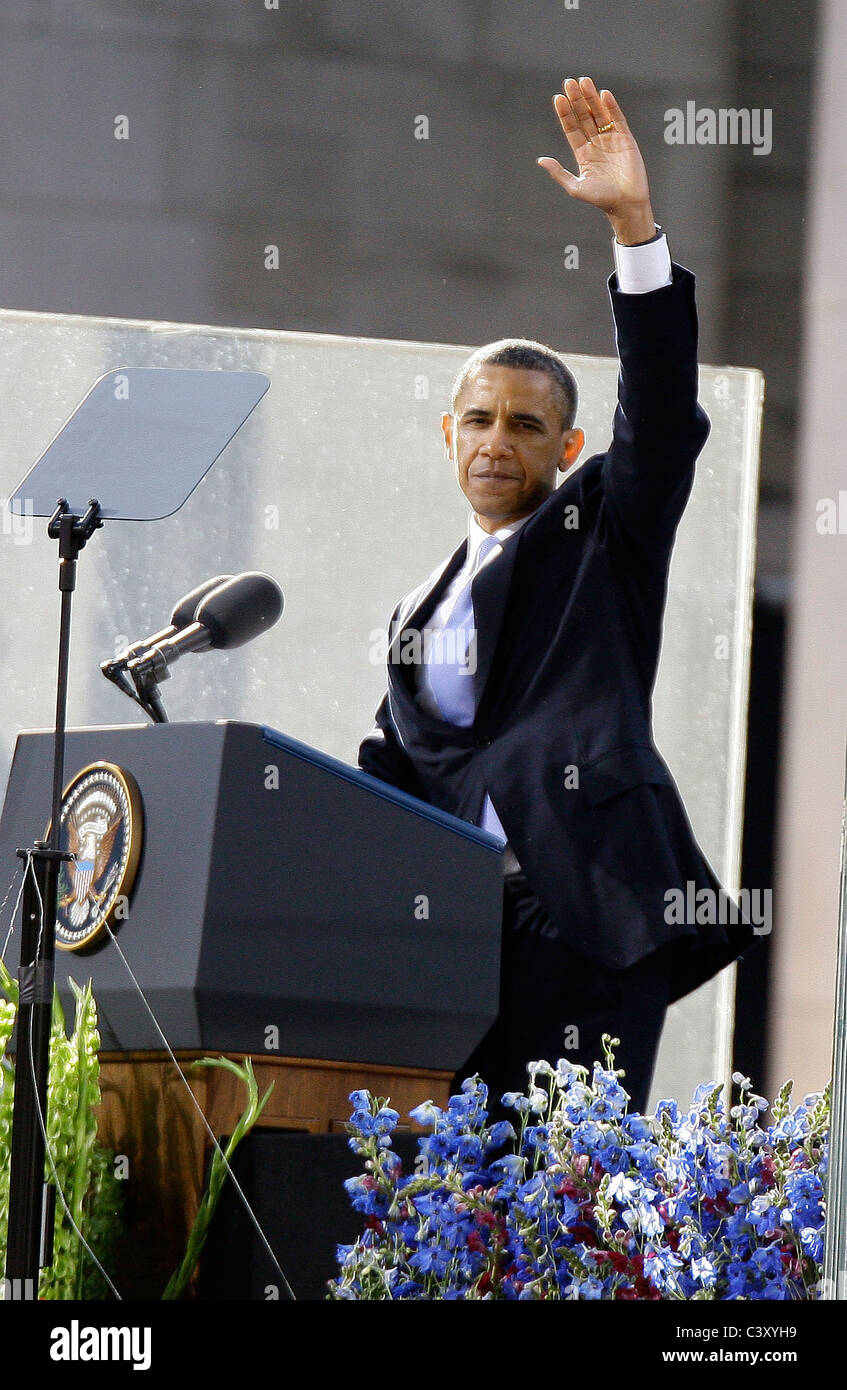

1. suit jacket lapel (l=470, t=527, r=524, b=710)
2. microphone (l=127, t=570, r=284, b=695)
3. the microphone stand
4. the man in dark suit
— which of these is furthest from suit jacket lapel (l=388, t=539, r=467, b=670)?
the microphone stand

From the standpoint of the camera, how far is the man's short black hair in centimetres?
351

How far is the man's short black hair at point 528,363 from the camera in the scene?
11.5 ft

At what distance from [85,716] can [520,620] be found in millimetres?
930

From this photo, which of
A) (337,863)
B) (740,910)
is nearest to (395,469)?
(740,910)

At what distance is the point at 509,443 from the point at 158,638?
2.89 feet

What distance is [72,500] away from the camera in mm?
2719

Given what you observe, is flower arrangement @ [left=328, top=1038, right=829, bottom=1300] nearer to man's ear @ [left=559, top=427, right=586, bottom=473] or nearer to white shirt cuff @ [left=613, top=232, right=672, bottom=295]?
man's ear @ [left=559, top=427, right=586, bottom=473]

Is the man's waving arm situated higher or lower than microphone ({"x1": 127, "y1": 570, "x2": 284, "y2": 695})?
higher

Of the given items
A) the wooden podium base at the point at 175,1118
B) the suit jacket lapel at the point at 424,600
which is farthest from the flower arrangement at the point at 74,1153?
the suit jacket lapel at the point at 424,600

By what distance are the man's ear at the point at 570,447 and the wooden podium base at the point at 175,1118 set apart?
1306 mm

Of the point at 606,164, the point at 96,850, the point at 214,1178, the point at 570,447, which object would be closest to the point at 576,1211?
the point at 214,1178

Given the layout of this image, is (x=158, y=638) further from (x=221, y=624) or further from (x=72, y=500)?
(x=72, y=500)

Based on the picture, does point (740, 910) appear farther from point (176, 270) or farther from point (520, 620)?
point (176, 270)

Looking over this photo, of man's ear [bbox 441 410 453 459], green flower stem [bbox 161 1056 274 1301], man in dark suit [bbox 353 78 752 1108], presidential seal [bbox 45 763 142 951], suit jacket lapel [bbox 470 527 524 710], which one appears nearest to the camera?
green flower stem [bbox 161 1056 274 1301]
